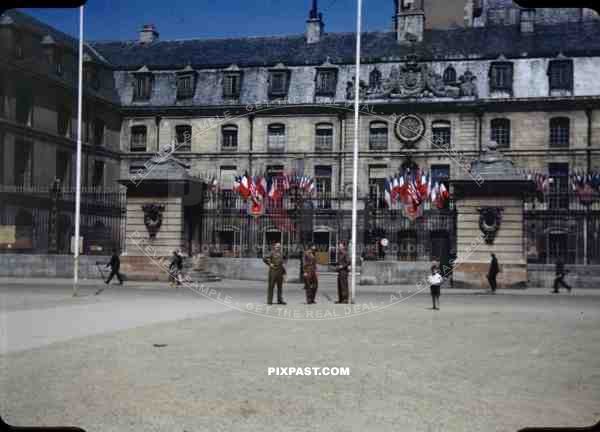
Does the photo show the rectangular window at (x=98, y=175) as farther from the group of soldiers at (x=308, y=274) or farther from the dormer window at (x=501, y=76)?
the dormer window at (x=501, y=76)

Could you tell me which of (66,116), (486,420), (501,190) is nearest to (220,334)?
(486,420)

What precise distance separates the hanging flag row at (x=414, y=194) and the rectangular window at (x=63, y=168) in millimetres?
13343

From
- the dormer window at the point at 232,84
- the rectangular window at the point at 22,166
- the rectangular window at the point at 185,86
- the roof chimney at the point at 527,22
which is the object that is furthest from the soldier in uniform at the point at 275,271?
the roof chimney at the point at 527,22

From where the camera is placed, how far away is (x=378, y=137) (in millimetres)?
46156

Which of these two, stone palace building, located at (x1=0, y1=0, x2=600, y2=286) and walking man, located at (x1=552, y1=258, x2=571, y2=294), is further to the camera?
stone palace building, located at (x1=0, y1=0, x2=600, y2=286)

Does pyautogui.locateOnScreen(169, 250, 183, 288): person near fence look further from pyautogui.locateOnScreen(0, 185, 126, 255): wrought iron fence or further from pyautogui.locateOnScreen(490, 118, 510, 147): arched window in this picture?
pyautogui.locateOnScreen(490, 118, 510, 147): arched window

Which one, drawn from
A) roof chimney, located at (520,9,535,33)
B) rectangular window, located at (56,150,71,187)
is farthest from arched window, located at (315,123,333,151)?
rectangular window, located at (56,150,71,187)

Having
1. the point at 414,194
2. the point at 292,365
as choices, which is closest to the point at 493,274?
the point at 414,194

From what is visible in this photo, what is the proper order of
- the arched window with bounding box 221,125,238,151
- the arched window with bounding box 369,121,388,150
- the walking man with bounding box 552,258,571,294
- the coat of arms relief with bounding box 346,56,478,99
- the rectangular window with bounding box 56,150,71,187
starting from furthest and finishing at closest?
1. the arched window with bounding box 221,125,238,151
2. the arched window with bounding box 369,121,388,150
3. the coat of arms relief with bounding box 346,56,478,99
4. the rectangular window with bounding box 56,150,71,187
5. the walking man with bounding box 552,258,571,294

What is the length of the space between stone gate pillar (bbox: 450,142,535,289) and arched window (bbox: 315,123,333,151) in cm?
2312

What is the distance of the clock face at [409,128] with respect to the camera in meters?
45.7

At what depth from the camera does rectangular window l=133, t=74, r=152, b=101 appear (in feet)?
87.7

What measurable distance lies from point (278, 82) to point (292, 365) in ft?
127

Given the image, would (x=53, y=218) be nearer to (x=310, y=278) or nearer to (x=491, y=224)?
(x=310, y=278)
